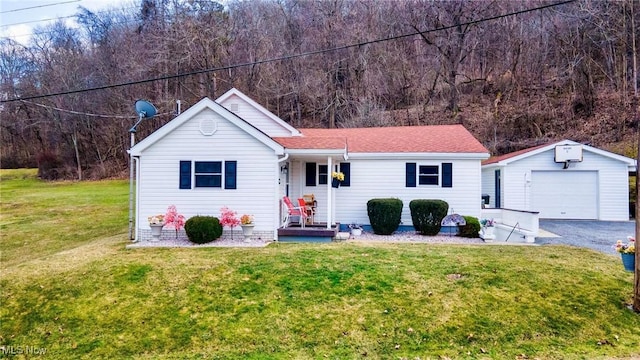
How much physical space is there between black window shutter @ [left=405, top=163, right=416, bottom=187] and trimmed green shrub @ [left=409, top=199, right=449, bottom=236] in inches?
38.0

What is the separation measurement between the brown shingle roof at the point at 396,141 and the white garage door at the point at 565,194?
12.8ft

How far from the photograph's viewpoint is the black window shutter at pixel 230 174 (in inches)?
389

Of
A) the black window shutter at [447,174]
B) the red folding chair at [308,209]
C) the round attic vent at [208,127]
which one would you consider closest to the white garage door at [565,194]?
the black window shutter at [447,174]

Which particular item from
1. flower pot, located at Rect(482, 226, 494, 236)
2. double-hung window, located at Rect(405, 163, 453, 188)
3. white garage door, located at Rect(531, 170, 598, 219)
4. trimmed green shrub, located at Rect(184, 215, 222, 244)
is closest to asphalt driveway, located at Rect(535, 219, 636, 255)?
white garage door, located at Rect(531, 170, 598, 219)

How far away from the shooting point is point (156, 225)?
971cm

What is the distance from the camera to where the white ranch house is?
32.4ft

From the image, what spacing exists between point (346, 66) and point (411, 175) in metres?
15.2

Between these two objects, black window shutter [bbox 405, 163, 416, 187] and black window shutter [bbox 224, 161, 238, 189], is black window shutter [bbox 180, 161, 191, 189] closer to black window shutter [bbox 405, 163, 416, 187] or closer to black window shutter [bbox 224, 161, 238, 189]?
black window shutter [bbox 224, 161, 238, 189]

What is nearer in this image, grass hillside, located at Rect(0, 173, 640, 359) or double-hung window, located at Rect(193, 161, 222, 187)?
grass hillside, located at Rect(0, 173, 640, 359)

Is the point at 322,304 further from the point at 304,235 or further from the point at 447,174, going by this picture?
the point at 447,174

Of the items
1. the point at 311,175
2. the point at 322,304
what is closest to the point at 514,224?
the point at 311,175

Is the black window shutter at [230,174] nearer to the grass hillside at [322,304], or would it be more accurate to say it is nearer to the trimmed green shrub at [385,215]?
the grass hillside at [322,304]

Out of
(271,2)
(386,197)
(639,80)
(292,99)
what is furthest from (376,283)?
(271,2)

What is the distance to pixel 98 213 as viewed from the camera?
1586cm
